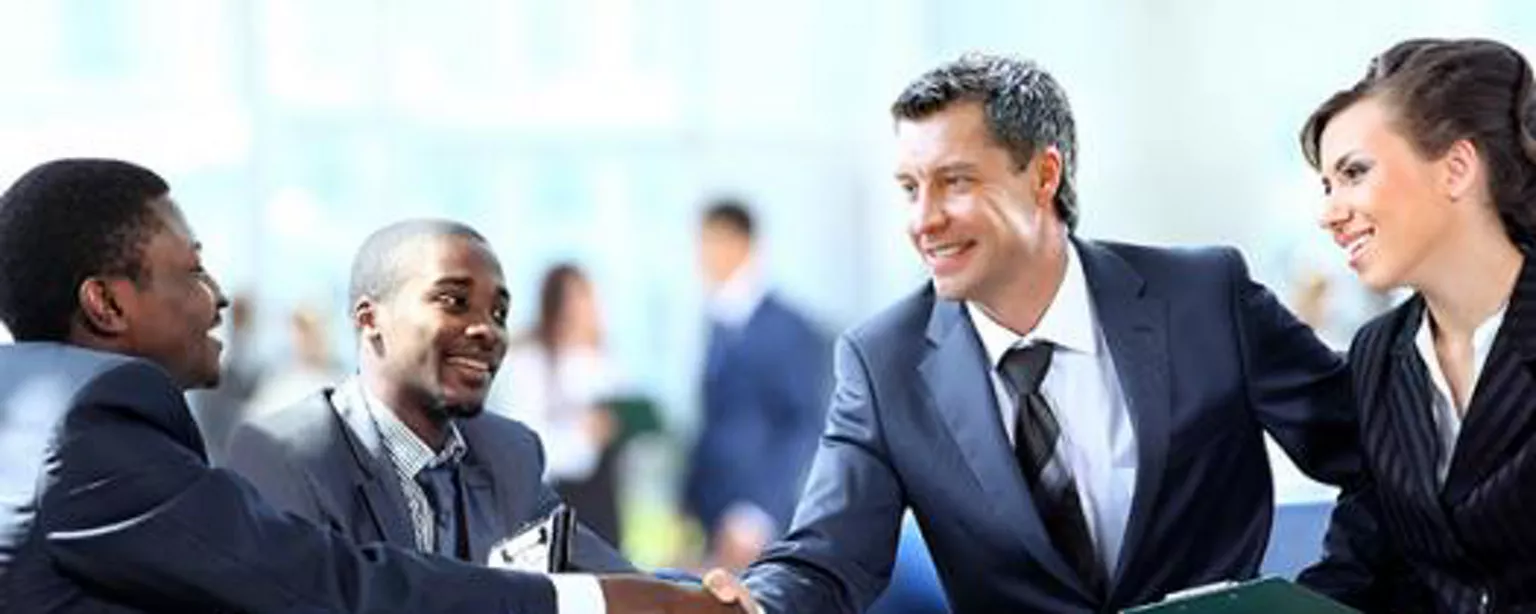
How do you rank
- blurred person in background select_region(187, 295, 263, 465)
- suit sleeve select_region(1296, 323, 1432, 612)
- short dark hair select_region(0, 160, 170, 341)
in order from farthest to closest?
blurred person in background select_region(187, 295, 263, 465) → suit sleeve select_region(1296, 323, 1432, 612) → short dark hair select_region(0, 160, 170, 341)

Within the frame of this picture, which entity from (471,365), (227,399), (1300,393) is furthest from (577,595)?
(227,399)

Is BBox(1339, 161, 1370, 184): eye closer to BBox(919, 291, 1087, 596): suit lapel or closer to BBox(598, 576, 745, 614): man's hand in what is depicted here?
BBox(919, 291, 1087, 596): suit lapel

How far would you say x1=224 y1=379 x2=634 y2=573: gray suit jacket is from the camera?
10.6 ft

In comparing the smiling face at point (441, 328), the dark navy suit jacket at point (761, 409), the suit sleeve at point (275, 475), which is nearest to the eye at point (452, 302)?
the smiling face at point (441, 328)

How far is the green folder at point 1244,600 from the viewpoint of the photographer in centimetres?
301

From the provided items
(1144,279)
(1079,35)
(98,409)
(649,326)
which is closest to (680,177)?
(649,326)

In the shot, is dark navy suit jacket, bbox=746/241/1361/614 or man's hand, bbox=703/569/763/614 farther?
dark navy suit jacket, bbox=746/241/1361/614

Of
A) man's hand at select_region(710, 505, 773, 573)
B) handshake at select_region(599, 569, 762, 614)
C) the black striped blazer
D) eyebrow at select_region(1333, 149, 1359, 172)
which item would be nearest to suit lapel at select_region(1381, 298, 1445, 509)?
the black striped blazer

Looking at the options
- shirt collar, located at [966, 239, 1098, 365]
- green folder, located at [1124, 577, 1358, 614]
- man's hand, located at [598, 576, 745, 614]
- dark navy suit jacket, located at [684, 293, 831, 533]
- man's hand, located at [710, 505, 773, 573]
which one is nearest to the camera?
green folder, located at [1124, 577, 1358, 614]

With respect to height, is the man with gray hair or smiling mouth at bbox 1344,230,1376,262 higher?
smiling mouth at bbox 1344,230,1376,262

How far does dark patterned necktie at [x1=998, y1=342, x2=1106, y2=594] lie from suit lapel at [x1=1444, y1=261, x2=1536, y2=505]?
0.47m

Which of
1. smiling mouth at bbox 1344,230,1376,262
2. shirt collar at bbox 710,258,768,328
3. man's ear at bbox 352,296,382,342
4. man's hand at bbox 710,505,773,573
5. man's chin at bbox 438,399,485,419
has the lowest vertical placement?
man's hand at bbox 710,505,773,573

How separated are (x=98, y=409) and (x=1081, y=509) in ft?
4.29

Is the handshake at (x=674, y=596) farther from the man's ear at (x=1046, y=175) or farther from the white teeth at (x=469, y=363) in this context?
the man's ear at (x=1046, y=175)
